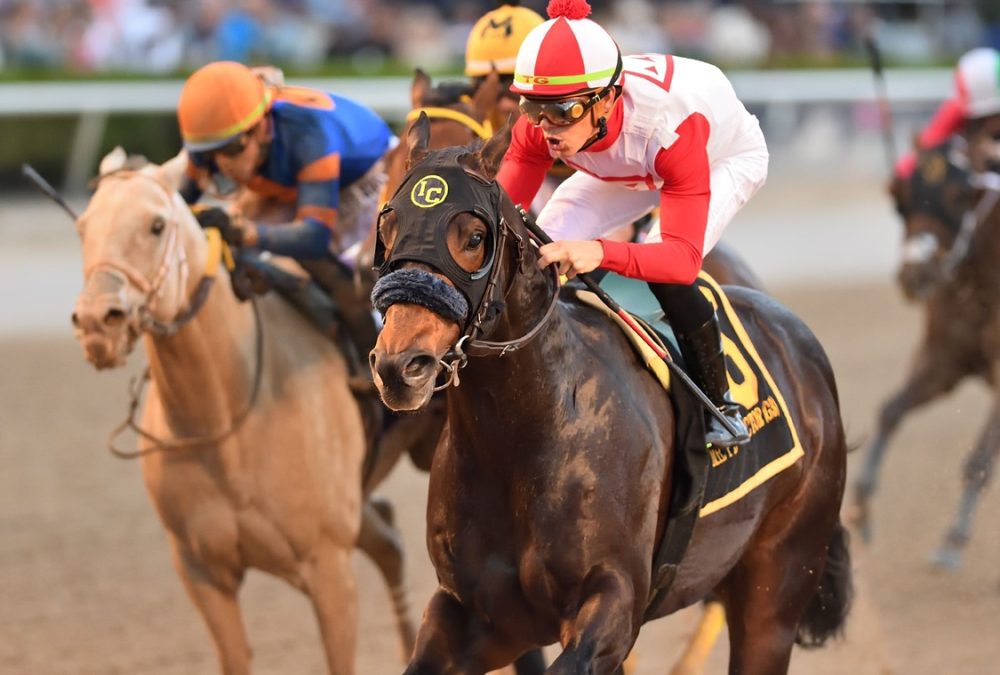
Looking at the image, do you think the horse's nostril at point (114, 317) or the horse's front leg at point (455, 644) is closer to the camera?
the horse's front leg at point (455, 644)

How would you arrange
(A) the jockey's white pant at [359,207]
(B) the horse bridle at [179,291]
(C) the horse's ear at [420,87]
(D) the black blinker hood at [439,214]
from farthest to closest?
(A) the jockey's white pant at [359,207], (C) the horse's ear at [420,87], (B) the horse bridle at [179,291], (D) the black blinker hood at [439,214]

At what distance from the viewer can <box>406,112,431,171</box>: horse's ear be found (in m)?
3.26

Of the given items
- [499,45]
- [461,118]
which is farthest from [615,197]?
[499,45]

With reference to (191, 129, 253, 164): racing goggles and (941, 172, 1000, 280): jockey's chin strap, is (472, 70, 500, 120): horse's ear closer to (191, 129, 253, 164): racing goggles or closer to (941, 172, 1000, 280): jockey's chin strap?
Answer: (191, 129, 253, 164): racing goggles

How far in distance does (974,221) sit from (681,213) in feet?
14.1

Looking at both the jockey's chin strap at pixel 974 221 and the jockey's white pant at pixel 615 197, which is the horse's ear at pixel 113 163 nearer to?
the jockey's white pant at pixel 615 197

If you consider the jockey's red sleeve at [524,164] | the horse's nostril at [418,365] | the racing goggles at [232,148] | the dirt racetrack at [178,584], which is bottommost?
the dirt racetrack at [178,584]

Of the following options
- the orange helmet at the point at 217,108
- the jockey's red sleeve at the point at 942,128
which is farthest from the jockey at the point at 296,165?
the jockey's red sleeve at the point at 942,128

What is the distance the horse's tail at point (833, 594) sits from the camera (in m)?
4.58

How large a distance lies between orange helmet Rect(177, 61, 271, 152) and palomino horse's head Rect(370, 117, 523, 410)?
1.83 metres

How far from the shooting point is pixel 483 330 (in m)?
3.14

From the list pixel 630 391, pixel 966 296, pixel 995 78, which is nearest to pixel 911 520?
pixel 966 296

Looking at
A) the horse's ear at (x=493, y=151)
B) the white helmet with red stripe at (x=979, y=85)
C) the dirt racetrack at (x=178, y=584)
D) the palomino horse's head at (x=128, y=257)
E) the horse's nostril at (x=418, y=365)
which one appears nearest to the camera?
the horse's nostril at (x=418, y=365)

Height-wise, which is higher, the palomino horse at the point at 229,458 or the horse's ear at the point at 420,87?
the horse's ear at the point at 420,87
